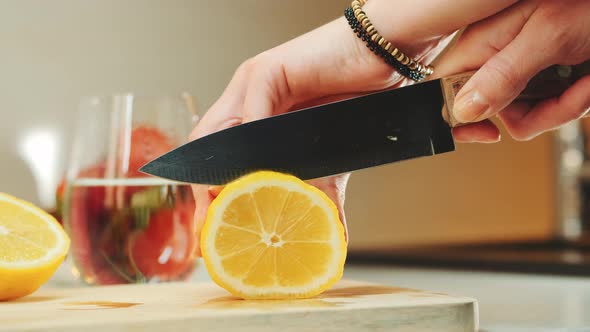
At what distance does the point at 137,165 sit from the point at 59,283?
292 mm

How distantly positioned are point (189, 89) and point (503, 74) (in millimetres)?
1554

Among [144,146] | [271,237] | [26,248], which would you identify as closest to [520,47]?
[271,237]

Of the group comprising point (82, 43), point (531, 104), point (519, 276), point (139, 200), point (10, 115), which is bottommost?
point (519, 276)

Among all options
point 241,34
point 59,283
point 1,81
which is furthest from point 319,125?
point 241,34

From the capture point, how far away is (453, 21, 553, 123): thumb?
2.93 ft

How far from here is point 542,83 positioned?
1030 mm

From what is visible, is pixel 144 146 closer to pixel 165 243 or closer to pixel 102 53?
pixel 165 243

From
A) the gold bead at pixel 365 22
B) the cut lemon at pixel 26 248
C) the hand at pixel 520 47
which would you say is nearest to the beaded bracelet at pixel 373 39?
the gold bead at pixel 365 22

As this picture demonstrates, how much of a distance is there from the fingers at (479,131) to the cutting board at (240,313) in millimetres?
292

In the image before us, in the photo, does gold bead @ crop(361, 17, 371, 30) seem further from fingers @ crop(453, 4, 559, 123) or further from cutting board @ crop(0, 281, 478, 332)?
cutting board @ crop(0, 281, 478, 332)

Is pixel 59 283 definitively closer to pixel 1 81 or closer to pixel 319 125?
pixel 319 125

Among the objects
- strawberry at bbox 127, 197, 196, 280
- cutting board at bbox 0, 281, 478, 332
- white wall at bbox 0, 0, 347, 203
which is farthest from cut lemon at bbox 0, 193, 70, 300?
white wall at bbox 0, 0, 347, 203

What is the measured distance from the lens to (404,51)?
1005 millimetres

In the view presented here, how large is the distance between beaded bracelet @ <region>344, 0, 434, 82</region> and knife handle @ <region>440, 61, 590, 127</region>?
0.07m
